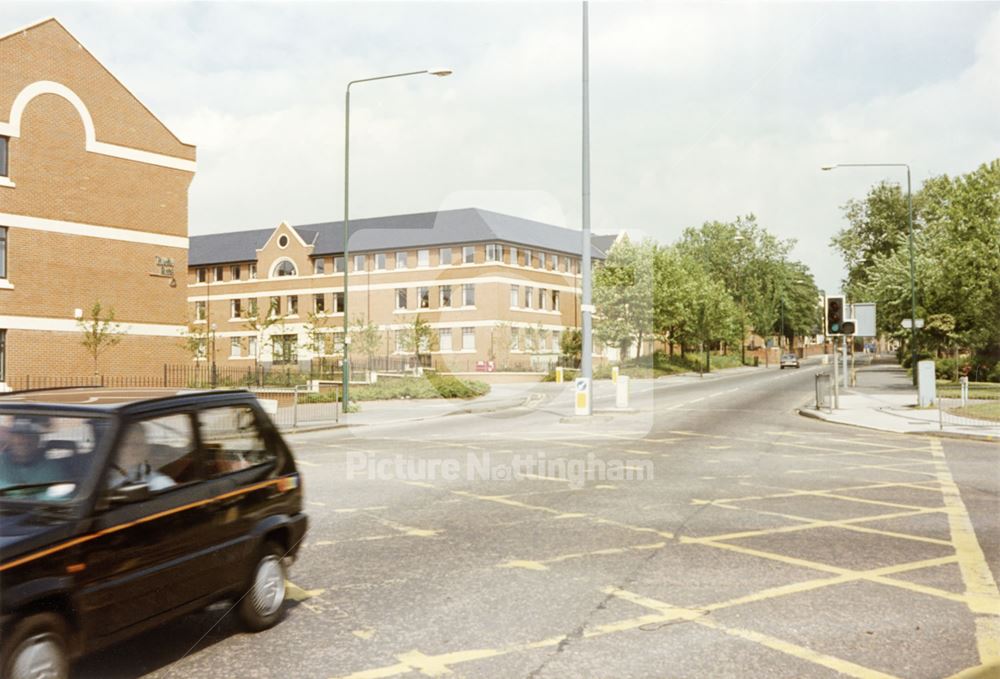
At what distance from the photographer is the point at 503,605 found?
230 inches

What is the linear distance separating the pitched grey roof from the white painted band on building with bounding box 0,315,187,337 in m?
Result: 35.0

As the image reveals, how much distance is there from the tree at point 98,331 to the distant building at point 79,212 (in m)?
0.50

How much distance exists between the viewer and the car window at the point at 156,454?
4402mm

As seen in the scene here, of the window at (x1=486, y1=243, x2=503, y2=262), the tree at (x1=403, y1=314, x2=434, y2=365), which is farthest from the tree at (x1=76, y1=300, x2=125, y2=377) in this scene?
the window at (x1=486, y1=243, x2=503, y2=262)

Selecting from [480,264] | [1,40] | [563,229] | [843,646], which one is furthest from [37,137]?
[563,229]

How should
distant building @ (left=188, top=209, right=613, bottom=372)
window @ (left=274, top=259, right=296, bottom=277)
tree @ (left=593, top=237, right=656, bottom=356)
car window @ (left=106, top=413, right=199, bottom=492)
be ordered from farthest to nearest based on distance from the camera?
window @ (left=274, top=259, right=296, bottom=277), distant building @ (left=188, top=209, right=613, bottom=372), tree @ (left=593, top=237, right=656, bottom=356), car window @ (left=106, top=413, right=199, bottom=492)

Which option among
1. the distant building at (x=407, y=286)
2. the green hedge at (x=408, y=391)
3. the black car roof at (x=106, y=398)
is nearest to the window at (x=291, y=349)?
the distant building at (x=407, y=286)

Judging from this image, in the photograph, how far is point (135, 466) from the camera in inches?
177

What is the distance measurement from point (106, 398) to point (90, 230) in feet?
105

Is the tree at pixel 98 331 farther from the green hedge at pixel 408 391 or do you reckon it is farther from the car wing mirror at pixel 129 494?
the car wing mirror at pixel 129 494

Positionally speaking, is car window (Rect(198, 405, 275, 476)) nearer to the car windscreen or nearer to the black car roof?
the black car roof

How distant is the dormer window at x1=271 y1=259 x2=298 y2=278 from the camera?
255 feet

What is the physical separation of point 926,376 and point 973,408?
1.77 meters

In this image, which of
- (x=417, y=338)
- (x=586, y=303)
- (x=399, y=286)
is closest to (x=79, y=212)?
(x=586, y=303)
